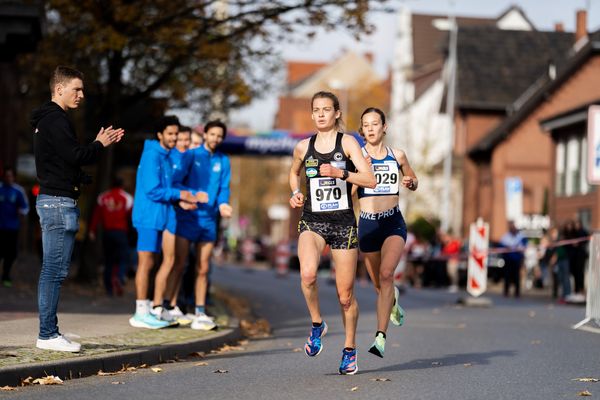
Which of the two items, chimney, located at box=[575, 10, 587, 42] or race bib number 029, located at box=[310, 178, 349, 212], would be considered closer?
race bib number 029, located at box=[310, 178, 349, 212]

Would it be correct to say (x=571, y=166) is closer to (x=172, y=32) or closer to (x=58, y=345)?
(x=172, y=32)

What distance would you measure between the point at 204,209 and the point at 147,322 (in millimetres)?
1570

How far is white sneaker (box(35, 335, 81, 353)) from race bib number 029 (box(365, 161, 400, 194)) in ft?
9.30

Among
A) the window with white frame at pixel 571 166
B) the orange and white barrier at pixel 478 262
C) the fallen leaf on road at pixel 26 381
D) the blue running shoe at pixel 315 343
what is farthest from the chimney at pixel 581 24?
the fallen leaf on road at pixel 26 381

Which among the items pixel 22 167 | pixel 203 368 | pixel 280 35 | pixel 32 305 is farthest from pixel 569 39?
pixel 203 368

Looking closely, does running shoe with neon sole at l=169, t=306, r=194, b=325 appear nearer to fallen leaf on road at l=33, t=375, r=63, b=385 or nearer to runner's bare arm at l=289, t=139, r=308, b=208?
runner's bare arm at l=289, t=139, r=308, b=208

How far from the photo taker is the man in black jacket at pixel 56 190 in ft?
34.1

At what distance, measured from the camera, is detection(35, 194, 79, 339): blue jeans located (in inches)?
412

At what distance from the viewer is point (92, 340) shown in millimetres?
11758

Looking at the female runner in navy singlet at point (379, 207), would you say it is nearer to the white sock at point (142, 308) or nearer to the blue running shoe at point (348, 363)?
Answer: the blue running shoe at point (348, 363)

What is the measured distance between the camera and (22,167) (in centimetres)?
3850

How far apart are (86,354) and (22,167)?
28717mm

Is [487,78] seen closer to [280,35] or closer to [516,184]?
[516,184]

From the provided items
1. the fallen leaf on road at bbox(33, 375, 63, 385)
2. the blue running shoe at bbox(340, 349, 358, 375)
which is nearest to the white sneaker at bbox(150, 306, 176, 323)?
the blue running shoe at bbox(340, 349, 358, 375)
